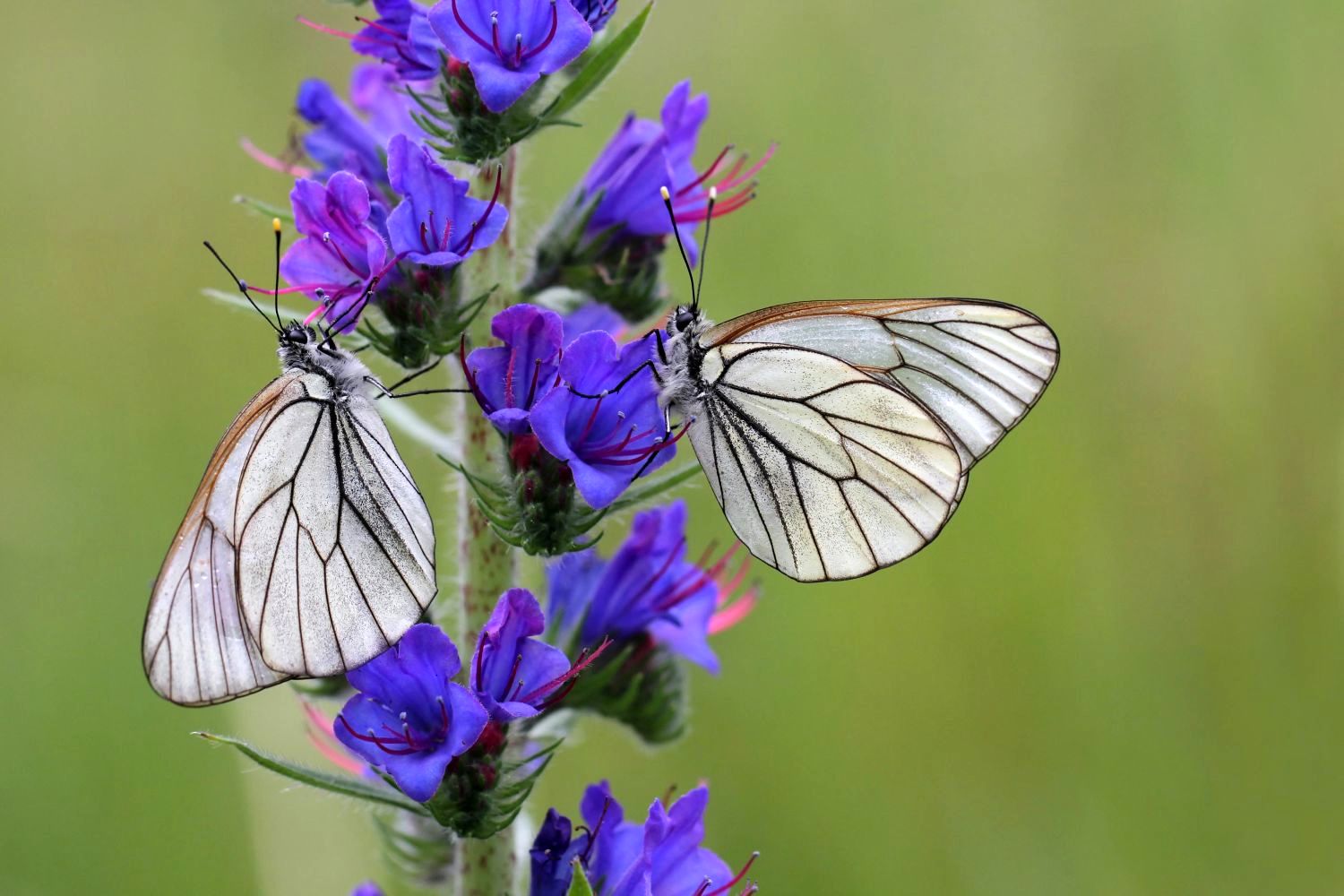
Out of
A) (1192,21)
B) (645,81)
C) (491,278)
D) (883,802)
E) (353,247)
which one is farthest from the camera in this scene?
(645,81)

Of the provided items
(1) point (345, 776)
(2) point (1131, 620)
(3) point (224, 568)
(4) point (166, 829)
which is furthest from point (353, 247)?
(2) point (1131, 620)

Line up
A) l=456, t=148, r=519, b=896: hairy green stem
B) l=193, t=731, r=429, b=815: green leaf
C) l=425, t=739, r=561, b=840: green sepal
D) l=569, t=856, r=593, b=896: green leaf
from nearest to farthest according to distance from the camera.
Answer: l=569, t=856, r=593, b=896: green leaf → l=193, t=731, r=429, b=815: green leaf → l=425, t=739, r=561, b=840: green sepal → l=456, t=148, r=519, b=896: hairy green stem

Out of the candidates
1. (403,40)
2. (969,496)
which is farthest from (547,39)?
(969,496)

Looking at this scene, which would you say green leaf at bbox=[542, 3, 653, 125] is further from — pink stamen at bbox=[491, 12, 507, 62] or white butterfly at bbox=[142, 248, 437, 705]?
white butterfly at bbox=[142, 248, 437, 705]

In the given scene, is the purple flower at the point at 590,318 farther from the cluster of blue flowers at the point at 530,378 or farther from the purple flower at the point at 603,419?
the purple flower at the point at 603,419

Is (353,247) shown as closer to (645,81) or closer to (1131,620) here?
(1131,620)

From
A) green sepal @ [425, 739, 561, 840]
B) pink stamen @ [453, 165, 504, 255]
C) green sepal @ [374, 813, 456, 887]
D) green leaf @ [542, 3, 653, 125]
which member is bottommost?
green sepal @ [374, 813, 456, 887]

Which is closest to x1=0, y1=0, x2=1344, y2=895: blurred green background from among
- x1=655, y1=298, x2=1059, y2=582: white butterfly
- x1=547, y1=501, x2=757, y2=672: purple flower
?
x1=547, y1=501, x2=757, y2=672: purple flower
